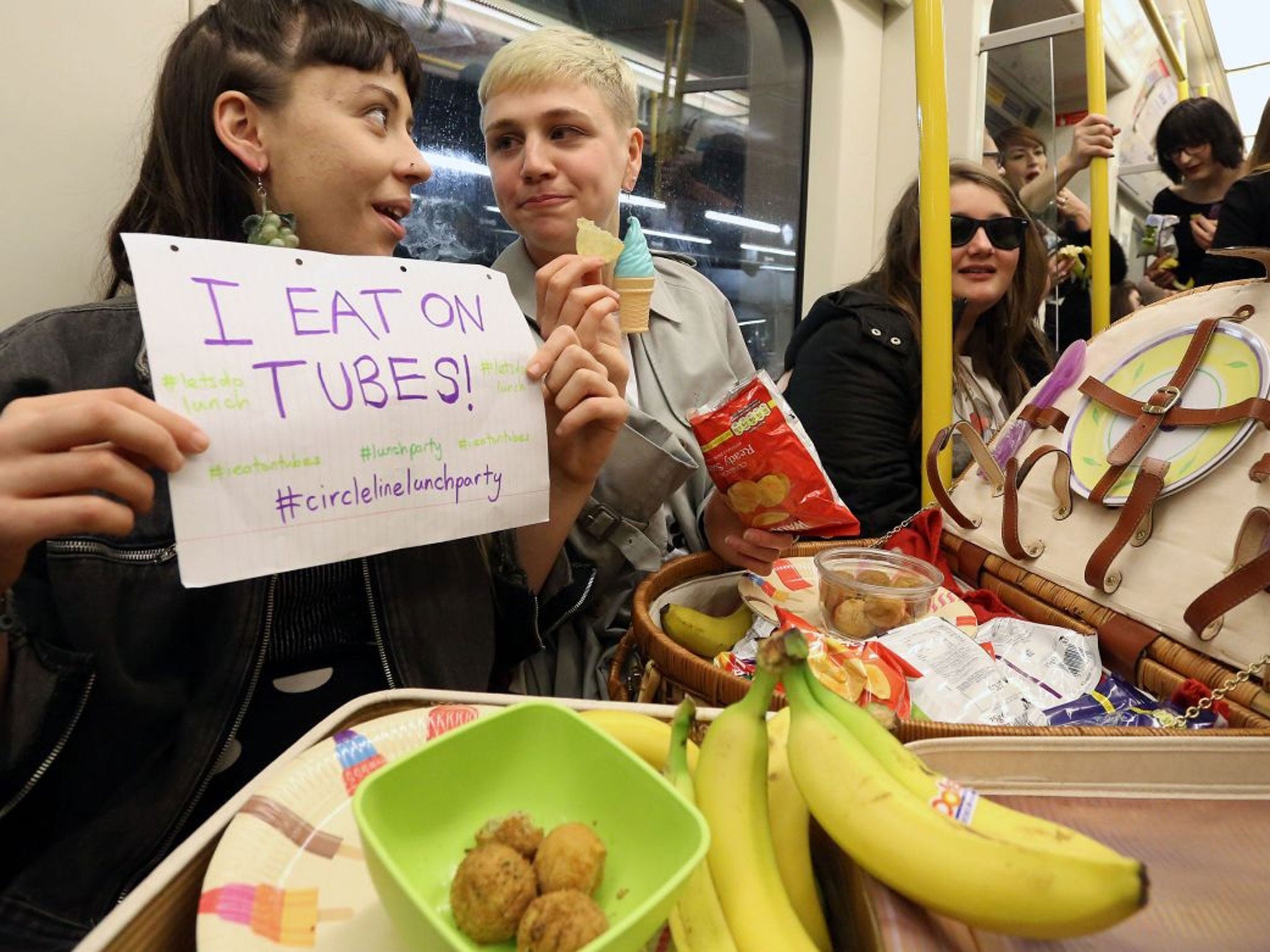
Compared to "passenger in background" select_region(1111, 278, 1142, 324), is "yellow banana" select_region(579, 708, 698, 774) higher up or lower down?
lower down

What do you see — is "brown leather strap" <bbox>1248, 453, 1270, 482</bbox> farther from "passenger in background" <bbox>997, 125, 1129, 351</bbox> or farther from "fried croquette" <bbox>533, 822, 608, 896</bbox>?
"passenger in background" <bbox>997, 125, 1129, 351</bbox>

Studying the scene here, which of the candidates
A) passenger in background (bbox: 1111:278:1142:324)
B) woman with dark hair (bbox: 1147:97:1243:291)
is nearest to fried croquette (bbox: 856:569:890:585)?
woman with dark hair (bbox: 1147:97:1243:291)

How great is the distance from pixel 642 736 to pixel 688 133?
2.17m

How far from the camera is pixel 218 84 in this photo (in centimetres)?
89

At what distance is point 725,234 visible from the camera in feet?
8.16

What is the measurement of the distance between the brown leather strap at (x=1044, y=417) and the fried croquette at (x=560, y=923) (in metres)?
1.13

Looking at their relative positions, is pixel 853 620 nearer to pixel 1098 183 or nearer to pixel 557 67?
pixel 557 67

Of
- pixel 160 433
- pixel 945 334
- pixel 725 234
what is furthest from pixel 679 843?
pixel 725 234

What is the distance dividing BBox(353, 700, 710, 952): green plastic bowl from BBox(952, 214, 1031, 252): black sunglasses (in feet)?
5.83

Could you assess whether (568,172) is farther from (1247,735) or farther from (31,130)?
(1247,735)

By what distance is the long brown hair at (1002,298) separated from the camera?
75.0 inches

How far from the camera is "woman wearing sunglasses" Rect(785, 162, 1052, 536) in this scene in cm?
169

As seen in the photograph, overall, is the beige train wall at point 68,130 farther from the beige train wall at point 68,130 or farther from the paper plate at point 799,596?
the paper plate at point 799,596

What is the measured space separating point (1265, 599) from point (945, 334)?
0.72 meters
